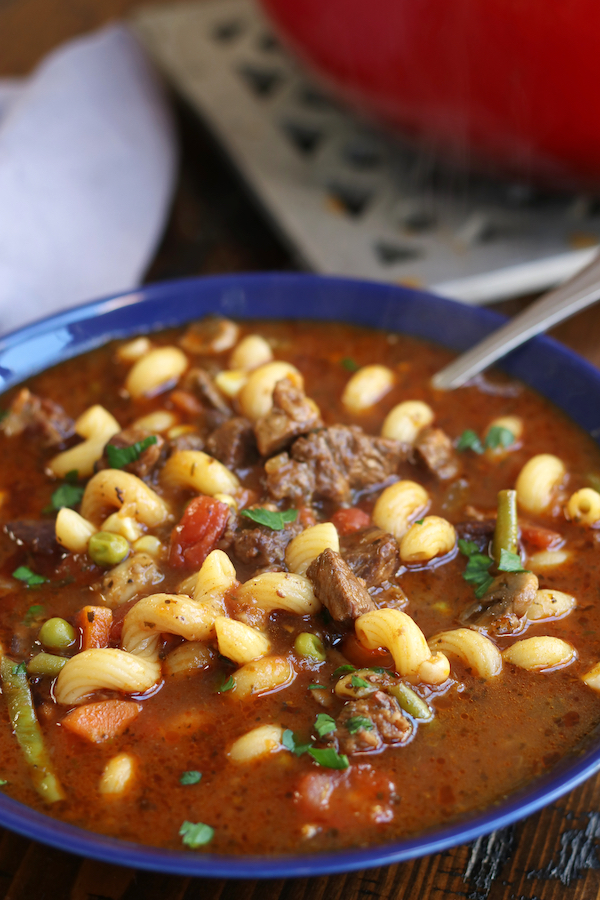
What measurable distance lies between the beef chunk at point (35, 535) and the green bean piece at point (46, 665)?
383 millimetres

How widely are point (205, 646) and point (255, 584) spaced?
0.20 meters

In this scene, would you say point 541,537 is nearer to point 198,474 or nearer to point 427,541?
point 427,541

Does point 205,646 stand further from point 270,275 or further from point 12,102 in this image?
point 12,102

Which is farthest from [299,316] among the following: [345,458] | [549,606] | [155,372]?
[549,606]

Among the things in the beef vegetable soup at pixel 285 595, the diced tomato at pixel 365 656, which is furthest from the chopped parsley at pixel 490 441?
the diced tomato at pixel 365 656

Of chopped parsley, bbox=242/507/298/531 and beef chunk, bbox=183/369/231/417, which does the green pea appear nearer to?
chopped parsley, bbox=242/507/298/531

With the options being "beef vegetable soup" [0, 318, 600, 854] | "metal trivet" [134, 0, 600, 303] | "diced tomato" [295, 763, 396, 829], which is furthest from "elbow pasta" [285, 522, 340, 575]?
"metal trivet" [134, 0, 600, 303]

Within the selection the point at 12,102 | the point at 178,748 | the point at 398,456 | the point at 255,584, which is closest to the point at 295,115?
the point at 12,102

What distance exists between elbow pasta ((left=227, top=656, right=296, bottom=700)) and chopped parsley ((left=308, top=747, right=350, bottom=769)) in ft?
0.63

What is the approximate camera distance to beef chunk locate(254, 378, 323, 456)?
2648mm

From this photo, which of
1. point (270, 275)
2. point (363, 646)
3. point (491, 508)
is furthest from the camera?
point (270, 275)

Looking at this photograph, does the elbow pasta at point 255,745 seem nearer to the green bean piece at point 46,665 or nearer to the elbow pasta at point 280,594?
the elbow pasta at point 280,594

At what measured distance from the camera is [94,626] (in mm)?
2197

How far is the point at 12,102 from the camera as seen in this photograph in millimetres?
4164
